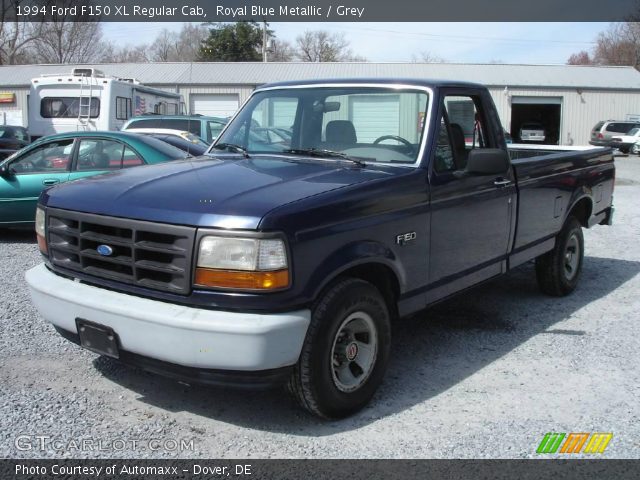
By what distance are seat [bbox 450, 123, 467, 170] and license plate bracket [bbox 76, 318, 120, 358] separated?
8.29ft

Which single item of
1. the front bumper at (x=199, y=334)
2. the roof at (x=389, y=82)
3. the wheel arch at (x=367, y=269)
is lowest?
the front bumper at (x=199, y=334)

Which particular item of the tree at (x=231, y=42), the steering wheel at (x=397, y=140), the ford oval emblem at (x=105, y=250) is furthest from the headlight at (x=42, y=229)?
the tree at (x=231, y=42)

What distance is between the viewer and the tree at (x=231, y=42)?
5066 cm

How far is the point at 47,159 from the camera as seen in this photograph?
27.9ft

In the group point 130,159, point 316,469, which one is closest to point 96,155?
point 130,159

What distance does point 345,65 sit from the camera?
3800 centimetres

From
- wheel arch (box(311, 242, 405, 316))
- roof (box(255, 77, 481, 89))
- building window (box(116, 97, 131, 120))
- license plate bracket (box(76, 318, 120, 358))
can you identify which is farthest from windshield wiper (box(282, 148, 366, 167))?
building window (box(116, 97, 131, 120))

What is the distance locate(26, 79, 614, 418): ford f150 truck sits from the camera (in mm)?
3127

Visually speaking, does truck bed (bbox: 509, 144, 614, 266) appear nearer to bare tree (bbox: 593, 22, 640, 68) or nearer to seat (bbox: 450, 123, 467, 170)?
seat (bbox: 450, 123, 467, 170)

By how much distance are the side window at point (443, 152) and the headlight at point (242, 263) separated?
1586mm

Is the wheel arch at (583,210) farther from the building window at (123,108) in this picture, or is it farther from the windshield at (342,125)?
the building window at (123,108)

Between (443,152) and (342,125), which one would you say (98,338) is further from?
(443,152)

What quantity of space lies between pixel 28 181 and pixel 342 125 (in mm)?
5451

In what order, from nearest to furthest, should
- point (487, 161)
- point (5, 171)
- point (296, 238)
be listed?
point (296, 238) → point (487, 161) → point (5, 171)
